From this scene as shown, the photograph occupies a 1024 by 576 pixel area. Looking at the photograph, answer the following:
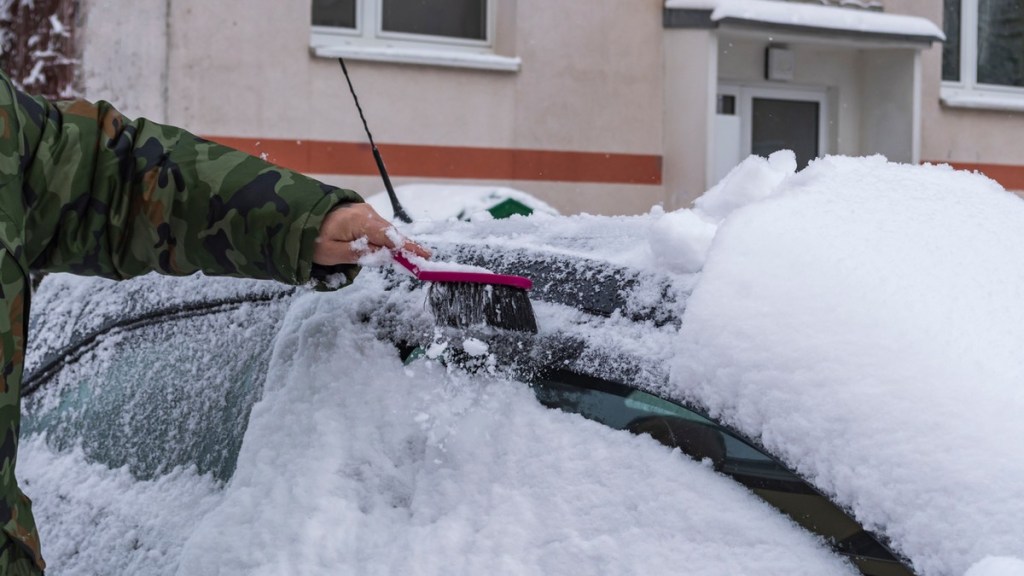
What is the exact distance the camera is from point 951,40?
847 cm

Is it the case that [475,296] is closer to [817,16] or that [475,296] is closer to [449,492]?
[449,492]

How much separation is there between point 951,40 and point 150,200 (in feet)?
26.9

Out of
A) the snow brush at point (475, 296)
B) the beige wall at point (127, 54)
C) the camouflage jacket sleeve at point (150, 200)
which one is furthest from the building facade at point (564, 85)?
the snow brush at point (475, 296)

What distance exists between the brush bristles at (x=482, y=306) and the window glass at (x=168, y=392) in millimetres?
314

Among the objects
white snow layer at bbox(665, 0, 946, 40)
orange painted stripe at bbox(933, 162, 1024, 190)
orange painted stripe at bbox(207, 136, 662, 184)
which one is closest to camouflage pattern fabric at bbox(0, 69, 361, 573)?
orange painted stripe at bbox(207, 136, 662, 184)

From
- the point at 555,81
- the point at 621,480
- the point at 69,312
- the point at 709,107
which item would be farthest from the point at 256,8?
the point at 621,480

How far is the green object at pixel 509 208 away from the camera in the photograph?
5586mm

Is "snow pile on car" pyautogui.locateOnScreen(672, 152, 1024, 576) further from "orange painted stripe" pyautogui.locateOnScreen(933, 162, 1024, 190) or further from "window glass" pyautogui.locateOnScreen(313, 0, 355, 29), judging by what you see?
"orange painted stripe" pyautogui.locateOnScreen(933, 162, 1024, 190)

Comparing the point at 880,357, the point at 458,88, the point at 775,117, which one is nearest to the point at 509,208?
the point at 458,88

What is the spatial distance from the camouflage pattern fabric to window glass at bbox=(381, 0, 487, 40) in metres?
5.46

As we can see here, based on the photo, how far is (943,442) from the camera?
40.2 inches

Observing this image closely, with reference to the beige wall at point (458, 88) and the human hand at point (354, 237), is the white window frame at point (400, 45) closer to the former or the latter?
the beige wall at point (458, 88)

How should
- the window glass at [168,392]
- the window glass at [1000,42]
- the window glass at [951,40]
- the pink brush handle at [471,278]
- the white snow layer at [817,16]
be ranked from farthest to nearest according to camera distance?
the window glass at [1000,42]
the window glass at [951,40]
the white snow layer at [817,16]
the window glass at [168,392]
the pink brush handle at [471,278]

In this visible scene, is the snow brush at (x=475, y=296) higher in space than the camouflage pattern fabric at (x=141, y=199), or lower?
lower
